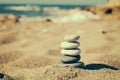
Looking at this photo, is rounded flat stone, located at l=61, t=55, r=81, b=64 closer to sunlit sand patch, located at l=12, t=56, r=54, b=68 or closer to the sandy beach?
the sandy beach

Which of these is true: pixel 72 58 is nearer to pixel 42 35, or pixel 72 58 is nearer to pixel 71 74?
pixel 71 74

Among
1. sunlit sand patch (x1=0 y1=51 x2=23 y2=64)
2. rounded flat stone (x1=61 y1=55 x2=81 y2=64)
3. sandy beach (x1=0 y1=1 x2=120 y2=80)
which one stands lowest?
sunlit sand patch (x1=0 y1=51 x2=23 y2=64)

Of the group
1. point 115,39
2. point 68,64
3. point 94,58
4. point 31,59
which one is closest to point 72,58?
point 68,64

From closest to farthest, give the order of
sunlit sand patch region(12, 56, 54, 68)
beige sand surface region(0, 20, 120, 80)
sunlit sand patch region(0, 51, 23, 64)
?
beige sand surface region(0, 20, 120, 80), sunlit sand patch region(12, 56, 54, 68), sunlit sand patch region(0, 51, 23, 64)

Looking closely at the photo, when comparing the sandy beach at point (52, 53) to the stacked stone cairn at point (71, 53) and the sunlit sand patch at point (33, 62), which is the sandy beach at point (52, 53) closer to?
the sunlit sand patch at point (33, 62)

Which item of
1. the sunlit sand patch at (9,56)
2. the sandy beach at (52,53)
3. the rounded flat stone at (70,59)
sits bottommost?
the sunlit sand patch at (9,56)

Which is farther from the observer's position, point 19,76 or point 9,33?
point 9,33

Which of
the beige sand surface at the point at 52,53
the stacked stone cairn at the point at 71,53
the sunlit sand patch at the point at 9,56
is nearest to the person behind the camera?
the beige sand surface at the point at 52,53

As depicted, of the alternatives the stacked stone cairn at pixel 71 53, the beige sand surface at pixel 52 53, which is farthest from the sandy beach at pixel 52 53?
the stacked stone cairn at pixel 71 53

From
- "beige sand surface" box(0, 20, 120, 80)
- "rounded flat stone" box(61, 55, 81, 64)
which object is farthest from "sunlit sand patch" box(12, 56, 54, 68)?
"rounded flat stone" box(61, 55, 81, 64)
